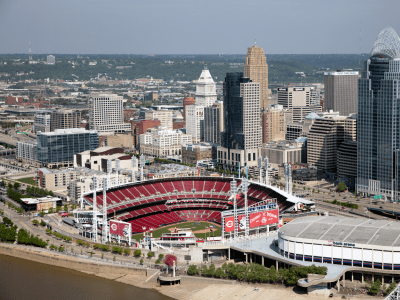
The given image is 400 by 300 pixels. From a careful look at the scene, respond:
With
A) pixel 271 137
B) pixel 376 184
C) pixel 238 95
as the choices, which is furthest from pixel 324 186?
pixel 271 137

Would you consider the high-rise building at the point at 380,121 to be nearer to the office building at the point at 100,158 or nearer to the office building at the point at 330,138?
the office building at the point at 330,138

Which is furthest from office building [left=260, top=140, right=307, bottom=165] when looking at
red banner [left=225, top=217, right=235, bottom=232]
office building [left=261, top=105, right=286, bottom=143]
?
red banner [left=225, top=217, right=235, bottom=232]

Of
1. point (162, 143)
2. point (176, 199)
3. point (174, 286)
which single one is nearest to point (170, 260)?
point (174, 286)

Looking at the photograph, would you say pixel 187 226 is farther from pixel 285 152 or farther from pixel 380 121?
pixel 285 152

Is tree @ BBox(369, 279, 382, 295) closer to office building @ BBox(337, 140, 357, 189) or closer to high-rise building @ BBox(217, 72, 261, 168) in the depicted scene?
office building @ BBox(337, 140, 357, 189)

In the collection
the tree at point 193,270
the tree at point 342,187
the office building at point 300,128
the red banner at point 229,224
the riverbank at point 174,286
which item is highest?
the office building at point 300,128

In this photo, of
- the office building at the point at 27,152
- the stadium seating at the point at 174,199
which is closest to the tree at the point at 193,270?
the stadium seating at the point at 174,199

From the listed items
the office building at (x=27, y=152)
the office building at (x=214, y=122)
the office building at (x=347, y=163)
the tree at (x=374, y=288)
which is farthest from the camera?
the office building at (x=214, y=122)
